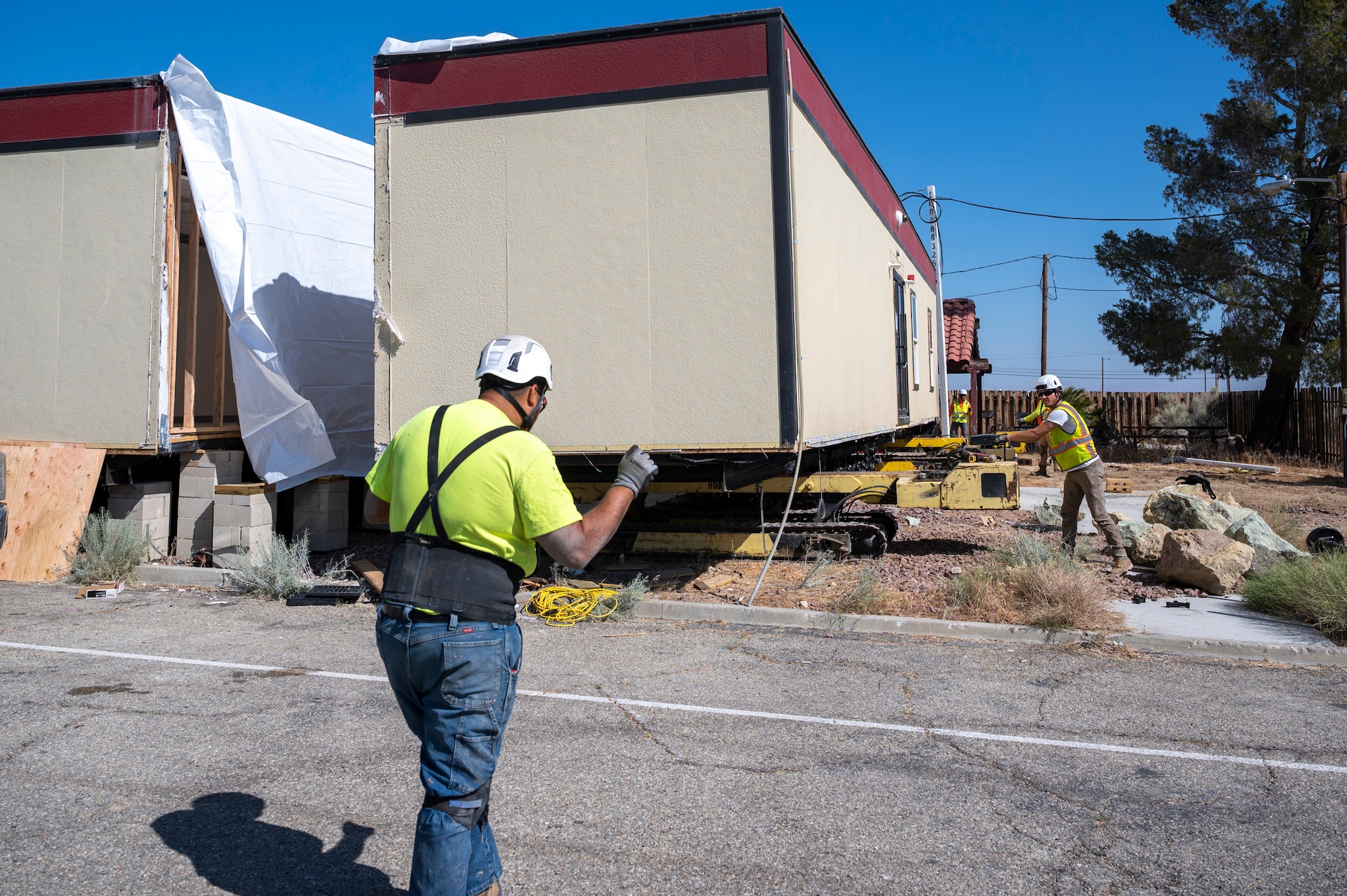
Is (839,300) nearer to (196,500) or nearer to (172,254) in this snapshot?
(172,254)

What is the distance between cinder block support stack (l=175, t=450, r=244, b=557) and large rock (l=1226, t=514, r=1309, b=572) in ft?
31.9

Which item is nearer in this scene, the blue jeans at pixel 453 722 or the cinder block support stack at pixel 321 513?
the blue jeans at pixel 453 722

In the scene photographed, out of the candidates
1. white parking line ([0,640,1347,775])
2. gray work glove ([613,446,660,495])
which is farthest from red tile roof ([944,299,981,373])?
gray work glove ([613,446,660,495])

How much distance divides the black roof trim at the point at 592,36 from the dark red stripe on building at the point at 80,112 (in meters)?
→ 3.00

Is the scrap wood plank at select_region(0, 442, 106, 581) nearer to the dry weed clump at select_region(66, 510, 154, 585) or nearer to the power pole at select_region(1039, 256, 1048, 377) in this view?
the dry weed clump at select_region(66, 510, 154, 585)

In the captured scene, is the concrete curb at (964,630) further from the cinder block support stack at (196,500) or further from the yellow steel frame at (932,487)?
the cinder block support stack at (196,500)

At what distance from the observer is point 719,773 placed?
410 centimetres

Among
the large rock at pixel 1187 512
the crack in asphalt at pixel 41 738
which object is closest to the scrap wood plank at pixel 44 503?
the crack in asphalt at pixel 41 738

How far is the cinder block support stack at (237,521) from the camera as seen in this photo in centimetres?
944

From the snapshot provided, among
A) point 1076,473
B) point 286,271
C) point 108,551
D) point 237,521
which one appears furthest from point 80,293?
point 1076,473

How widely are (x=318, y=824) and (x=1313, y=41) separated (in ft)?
85.7

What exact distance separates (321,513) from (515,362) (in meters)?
8.35

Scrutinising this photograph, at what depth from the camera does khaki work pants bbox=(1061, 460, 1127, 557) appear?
29.1 ft

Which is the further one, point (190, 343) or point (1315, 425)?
point (1315, 425)
